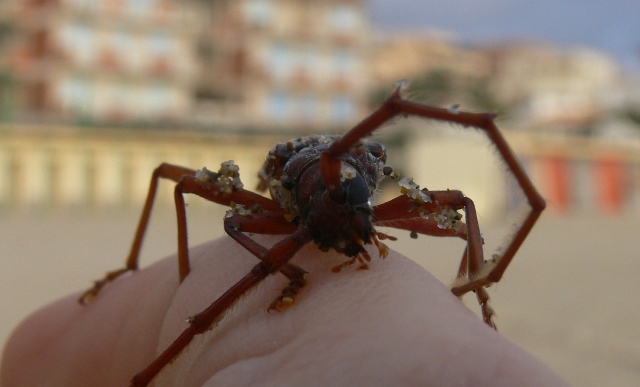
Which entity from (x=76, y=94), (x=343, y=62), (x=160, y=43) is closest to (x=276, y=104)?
(x=343, y=62)

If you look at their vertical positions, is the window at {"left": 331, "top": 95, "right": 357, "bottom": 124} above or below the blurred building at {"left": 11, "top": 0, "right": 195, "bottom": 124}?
below

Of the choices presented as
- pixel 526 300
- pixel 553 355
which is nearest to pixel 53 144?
pixel 526 300

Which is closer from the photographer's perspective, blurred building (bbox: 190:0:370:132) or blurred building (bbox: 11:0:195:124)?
blurred building (bbox: 11:0:195:124)

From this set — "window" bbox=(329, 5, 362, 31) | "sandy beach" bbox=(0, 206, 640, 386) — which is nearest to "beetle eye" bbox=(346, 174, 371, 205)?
"sandy beach" bbox=(0, 206, 640, 386)

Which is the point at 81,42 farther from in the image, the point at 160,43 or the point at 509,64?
the point at 509,64

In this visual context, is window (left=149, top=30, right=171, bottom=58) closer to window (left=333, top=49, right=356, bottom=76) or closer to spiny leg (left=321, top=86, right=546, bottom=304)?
window (left=333, top=49, right=356, bottom=76)

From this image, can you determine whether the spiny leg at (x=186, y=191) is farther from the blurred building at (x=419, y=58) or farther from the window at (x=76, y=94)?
the blurred building at (x=419, y=58)
